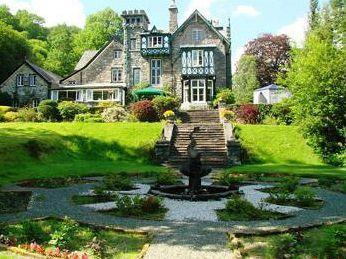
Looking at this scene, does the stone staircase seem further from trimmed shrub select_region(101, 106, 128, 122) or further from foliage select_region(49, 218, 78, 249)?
foliage select_region(49, 218, 78, 249)

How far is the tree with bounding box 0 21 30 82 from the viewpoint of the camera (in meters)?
66.0

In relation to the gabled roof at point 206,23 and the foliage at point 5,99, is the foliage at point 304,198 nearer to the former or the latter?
the gabled roof at point 206,23

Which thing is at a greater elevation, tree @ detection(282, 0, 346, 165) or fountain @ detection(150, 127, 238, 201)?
tree @ detection(282, 0, 346, 165)

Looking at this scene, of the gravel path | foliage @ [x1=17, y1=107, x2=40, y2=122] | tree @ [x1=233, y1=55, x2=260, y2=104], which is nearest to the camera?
the gravel path

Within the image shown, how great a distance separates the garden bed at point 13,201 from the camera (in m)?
13.9

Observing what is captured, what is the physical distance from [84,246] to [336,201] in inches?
399

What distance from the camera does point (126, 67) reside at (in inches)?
2149

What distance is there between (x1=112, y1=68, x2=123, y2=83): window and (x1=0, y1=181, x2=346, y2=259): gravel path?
41.0m

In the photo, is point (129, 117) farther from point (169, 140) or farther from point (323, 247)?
point (323, 247)

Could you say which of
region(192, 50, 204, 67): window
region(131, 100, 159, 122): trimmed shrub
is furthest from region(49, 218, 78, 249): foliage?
region(192, 50, 204, 67): window

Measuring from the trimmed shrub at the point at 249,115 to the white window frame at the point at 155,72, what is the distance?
567 inches

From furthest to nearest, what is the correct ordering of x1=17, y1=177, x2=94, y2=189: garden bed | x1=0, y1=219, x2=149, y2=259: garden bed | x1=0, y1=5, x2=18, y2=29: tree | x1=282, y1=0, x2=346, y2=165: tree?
x1=0, y1=5, x2=18, y2=29: tree
x1=282, y1=0, x2=346, y2=165: tree
x1=17, y1=177, x2=94, y2=189: garden bed
x1=0, y1=219, x2=149, y2=259: garden bed

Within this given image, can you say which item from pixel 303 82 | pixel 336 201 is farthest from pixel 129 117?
pixel 336 201

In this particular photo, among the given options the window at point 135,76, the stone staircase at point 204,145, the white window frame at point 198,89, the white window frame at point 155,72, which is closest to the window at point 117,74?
the window at point 135,76
